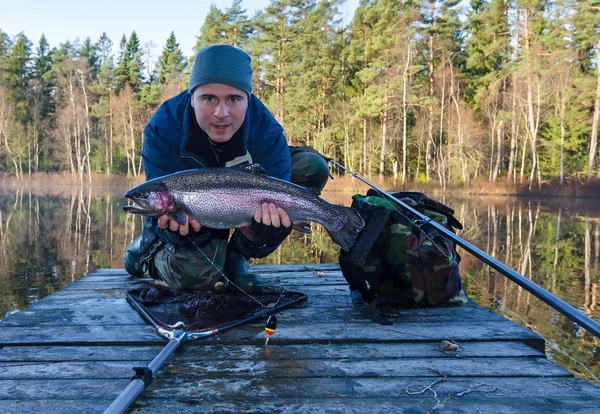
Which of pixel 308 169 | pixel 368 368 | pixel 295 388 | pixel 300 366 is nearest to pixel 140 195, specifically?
pixel 300 366

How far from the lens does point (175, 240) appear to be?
3.62 meters

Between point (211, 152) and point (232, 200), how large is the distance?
774 mm

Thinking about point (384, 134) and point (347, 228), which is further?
point (384, 134)

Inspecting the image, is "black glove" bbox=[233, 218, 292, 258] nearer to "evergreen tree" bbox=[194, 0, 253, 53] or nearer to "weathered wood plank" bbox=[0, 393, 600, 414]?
"weathered wood plank" bbox=[0, 393, 600, 414]

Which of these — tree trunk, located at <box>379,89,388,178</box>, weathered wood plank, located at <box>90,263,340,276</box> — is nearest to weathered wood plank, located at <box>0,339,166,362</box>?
weathered wood plank, located at <box>90,263,340,276</box>

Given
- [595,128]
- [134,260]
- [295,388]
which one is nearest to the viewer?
[295,388]

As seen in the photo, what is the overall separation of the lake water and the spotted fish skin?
6.25 feet

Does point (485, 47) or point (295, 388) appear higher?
point (485, 47)

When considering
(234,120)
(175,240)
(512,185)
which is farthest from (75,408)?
(512,185)

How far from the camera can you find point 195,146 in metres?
3.66

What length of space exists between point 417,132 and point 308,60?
38.2 feet

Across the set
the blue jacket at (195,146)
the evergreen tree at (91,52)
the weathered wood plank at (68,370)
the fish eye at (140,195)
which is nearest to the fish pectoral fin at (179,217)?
the fish eye at (140,195)

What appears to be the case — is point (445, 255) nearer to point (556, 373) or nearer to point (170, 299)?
point (556, 373)

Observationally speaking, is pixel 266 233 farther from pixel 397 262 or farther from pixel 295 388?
pixel 295 388
